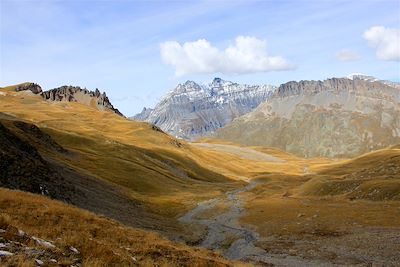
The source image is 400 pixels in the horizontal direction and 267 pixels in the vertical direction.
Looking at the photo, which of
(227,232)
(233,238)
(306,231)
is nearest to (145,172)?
(227,232)

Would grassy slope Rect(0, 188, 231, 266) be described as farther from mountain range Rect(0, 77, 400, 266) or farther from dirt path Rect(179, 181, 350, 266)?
dirt path Rect(179, 181, 350, 266)

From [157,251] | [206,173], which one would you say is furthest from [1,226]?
[206,173]

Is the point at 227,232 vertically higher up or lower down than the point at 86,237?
lower down

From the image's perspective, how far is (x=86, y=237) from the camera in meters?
25.2

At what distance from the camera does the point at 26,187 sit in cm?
5519

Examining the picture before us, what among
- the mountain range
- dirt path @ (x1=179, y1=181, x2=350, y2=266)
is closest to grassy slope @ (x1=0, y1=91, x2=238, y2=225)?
the mountain range

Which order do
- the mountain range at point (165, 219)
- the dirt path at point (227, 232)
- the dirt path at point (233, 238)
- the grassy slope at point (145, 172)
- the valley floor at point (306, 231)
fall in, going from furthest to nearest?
the grassy slope at point (145, 172)
the dirt path at point (227, 232)
the dirt path at point (233, 238)
the valley floor at point (306, 231)
the mountain range at point (165, 219)

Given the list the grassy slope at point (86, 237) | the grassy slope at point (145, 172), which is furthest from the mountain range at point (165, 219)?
the grassy slope at point (145, 172)

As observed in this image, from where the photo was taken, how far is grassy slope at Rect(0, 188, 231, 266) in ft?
69.4

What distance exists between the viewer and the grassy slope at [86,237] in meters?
21.2

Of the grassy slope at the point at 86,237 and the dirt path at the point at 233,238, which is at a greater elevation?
the grassy slope at the point at 86,237

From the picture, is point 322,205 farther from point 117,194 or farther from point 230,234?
point 117,194

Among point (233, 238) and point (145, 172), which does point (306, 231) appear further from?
point (145, 172)

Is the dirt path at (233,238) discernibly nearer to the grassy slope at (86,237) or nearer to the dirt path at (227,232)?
the dirt path at (227,232)
